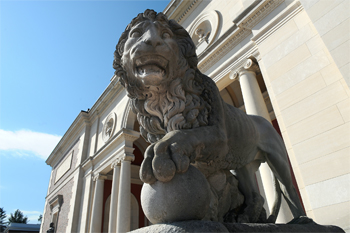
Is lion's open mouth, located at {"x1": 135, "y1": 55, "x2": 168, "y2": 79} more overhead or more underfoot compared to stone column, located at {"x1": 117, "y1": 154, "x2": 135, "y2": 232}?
more underfoot

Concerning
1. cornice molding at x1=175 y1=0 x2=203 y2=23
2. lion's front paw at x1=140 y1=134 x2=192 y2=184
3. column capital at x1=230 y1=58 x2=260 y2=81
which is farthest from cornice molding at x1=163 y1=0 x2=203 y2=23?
lion's front paw at x1=140 y1=134 x2=192 y2=184

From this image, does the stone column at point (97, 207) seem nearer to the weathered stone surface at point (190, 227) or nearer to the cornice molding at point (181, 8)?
the cornice molding at point (181, 8)

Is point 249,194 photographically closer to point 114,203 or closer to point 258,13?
point 258,13

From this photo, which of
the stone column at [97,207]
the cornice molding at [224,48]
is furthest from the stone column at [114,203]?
the cornice molding at [224,48]

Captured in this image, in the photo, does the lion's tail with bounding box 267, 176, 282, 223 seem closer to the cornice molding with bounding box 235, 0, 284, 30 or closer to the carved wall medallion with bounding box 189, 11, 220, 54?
the cornice molding with bounding box 235, 0, 284, 30

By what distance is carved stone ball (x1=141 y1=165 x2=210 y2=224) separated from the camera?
1007mm

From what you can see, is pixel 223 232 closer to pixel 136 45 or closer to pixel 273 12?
pixel 136 45

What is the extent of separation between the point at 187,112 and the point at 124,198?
28.7 ft

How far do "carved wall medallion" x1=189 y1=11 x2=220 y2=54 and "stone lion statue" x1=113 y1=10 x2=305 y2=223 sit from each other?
603 centimetres

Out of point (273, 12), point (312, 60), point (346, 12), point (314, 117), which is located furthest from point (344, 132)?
point (273, 12)

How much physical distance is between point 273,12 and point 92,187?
11611mm

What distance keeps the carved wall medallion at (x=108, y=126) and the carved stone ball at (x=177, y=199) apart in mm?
11404

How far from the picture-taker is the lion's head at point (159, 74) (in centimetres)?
147

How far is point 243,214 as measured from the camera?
1.62 meters
